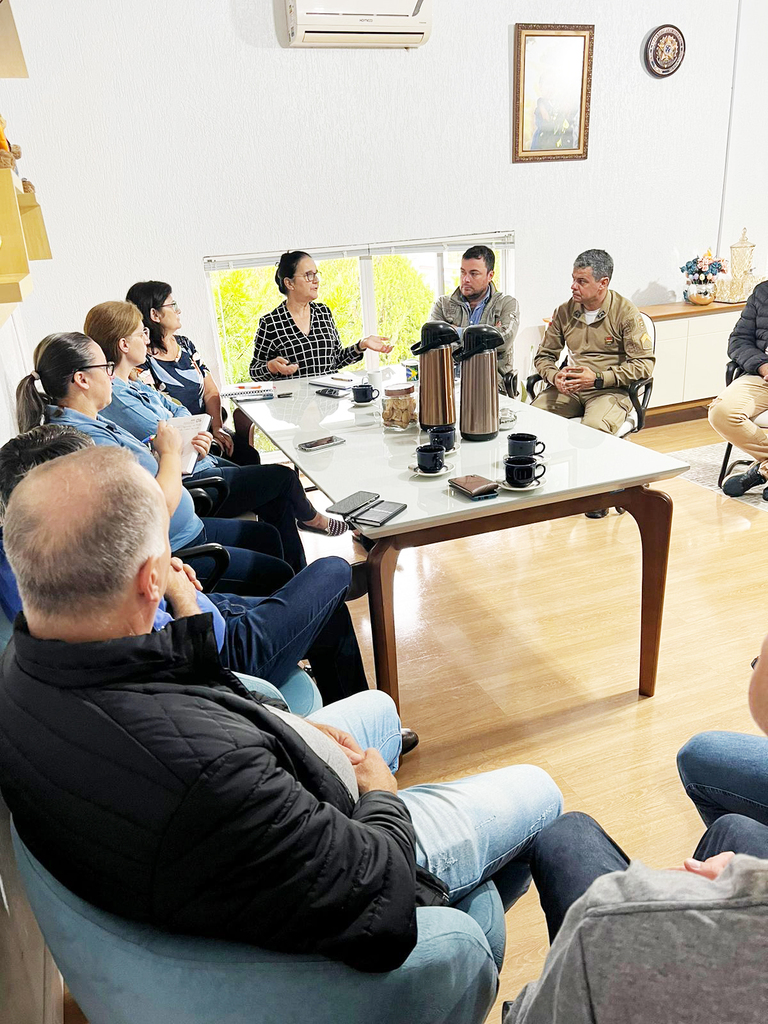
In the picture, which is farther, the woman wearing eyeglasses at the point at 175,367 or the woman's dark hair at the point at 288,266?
the woman's dark hair at the point at 288,266

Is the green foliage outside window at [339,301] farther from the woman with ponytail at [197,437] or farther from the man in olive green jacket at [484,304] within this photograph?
the woman with ponytail at [197,437]

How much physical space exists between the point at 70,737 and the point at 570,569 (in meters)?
2.56

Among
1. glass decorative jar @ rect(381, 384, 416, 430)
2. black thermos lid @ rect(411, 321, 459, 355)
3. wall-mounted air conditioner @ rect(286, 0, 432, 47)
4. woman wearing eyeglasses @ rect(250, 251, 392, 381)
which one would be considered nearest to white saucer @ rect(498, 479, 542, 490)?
black thermos lid @ rect(411, 321, 459, 355)

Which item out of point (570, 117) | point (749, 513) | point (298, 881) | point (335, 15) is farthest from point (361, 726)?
point (570, 117)

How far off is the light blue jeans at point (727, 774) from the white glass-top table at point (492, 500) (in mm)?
805

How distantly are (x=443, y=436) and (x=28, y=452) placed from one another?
4.18 ft

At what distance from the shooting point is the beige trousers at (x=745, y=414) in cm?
367

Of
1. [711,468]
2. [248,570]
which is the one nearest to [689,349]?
[711,468]

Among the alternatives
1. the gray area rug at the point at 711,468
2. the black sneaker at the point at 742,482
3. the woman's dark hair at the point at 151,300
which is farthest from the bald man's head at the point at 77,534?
the black sneaker at the point at 742,482

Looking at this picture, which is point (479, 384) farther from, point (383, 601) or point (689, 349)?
point (689, 349)

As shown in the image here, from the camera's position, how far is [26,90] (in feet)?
11.3

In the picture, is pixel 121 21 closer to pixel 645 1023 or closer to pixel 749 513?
pixel 749 513

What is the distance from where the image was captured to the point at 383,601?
191 cm

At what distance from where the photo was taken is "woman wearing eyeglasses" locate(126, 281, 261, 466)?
127 inches
